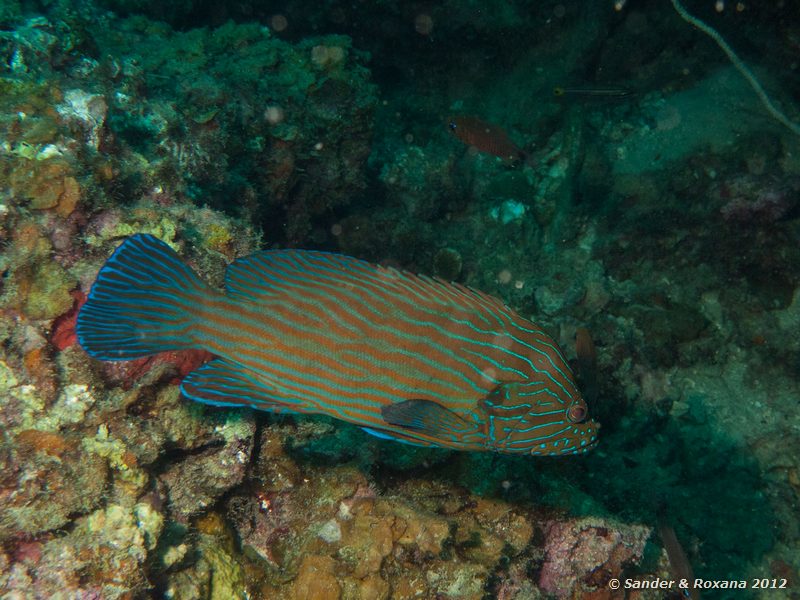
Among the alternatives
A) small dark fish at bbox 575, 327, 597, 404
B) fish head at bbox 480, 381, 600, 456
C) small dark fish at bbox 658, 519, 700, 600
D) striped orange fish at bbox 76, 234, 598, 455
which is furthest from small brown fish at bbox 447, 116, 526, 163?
small dark fish at bbox 658, 519, 700, 600

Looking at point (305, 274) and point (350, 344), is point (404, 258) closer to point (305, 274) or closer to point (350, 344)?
point (305, 274)

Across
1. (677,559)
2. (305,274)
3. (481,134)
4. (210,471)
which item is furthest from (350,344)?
(481,134)

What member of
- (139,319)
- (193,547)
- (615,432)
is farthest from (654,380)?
(139,319)

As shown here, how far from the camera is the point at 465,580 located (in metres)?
3.63

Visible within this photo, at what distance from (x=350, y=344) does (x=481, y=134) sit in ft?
18.1

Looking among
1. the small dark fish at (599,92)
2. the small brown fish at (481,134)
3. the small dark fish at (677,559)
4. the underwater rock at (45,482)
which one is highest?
the small dark fish at (599,92)

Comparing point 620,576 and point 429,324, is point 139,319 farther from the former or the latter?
point 620,576

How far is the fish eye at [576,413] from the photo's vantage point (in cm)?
300

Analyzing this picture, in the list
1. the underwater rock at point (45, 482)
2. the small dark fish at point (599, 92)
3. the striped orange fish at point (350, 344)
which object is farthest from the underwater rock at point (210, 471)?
the small dark fish at point (599, 92)

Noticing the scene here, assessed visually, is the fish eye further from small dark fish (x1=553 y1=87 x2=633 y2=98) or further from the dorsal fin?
small dark fish (x1=553 y1=87 x2=633 y2=98)

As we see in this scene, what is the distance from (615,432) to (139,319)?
6.45 meters

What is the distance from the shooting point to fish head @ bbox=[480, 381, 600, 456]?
3.04m

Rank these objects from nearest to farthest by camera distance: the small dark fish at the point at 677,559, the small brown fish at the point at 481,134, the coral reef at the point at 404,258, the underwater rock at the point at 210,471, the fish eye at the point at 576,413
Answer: the fish eye at the point at 576,413 → the coral reef at the point at 404,258 → the underwater rock at the point at 210,471 → the small dark fish at the point at 677,559 → the small brown fish at the point at 481,134

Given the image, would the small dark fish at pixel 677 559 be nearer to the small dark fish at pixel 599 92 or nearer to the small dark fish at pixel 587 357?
the small dark fish at pixel 587 357
